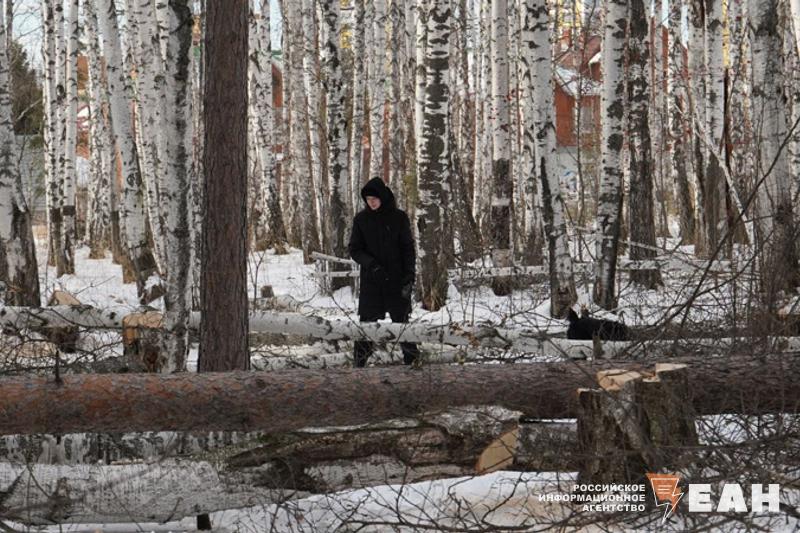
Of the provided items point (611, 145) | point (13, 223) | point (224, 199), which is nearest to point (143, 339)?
point (224, 199)

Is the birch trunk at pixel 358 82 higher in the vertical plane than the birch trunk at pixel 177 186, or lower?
higher

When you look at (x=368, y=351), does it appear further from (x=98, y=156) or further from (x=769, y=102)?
(x=98, y=156)

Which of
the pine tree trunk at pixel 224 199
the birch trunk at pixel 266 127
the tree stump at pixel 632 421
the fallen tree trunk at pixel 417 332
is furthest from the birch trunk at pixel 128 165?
the tree stump at pixel 632 421

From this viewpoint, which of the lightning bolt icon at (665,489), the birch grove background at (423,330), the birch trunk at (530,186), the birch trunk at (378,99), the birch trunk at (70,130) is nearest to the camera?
the lightning bolt icon at (665,489)

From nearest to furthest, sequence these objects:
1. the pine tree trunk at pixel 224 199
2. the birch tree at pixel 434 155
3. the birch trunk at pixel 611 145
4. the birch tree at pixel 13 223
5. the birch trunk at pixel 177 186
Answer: the pine tree trunk at pixel 224 199, the birch trunk at pixel 177 186, the birch tree at pixel 13 223, the birch trunk at pixel 611 145, the birch tree at pixel 434 155

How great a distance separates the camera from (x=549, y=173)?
1177 cm

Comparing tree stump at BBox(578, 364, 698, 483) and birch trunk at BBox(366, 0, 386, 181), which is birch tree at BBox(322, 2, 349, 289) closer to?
birch trunk at BBox(366, 0, 386, 181)

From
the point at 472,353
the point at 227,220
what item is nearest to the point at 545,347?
the point at 472,353

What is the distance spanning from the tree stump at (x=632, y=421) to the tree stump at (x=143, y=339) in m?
3.44

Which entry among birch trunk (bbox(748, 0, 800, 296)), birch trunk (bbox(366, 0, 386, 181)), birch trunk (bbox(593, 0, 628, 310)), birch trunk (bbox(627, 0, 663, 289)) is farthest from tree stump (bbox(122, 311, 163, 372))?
birch trunk (bbox(366, 0, 386, 181))

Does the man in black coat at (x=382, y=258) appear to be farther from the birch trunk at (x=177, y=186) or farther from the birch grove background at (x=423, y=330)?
the birch trunk at (x=177, y=186)

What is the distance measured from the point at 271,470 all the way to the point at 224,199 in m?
2.13

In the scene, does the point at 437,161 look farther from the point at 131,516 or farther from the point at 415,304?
the point at 131,516

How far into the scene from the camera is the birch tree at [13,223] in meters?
11.0
